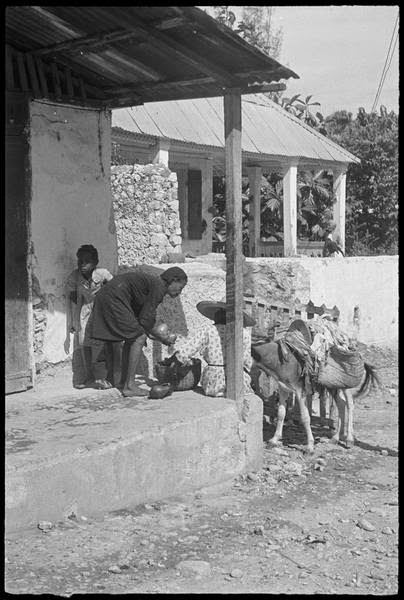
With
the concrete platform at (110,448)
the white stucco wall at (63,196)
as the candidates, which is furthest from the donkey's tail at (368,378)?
the white stucco wall at (63,196)

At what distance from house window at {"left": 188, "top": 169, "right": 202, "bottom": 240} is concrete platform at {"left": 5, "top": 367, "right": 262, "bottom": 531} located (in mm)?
11775

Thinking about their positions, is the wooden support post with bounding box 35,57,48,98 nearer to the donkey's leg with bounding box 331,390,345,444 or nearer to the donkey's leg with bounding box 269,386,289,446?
the donkey's leg with bounding box 269,386,289,446

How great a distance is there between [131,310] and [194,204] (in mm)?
12158

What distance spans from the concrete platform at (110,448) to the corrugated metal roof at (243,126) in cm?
920

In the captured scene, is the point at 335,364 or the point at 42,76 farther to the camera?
the point at 335,364

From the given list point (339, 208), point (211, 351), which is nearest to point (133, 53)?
point (211, 351)

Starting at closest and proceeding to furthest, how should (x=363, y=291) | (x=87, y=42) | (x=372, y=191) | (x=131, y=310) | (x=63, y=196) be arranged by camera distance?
(x=87, y=42), (x=131, y=310), (x=63, y=196), (x=363, y=291), (x=372, y=191)

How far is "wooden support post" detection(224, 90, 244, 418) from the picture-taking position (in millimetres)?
6809

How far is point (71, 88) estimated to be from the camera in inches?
305

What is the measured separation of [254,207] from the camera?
68.9ft

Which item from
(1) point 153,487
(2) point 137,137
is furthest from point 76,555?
(2) point 137,137

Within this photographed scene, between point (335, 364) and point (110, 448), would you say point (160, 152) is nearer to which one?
point (335, 364)

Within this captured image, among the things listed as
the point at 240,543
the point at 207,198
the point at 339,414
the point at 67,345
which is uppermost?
the point at 207,198

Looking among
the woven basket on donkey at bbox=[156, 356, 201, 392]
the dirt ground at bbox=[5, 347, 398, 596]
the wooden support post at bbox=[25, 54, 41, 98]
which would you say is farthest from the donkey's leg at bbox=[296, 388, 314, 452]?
the wooden support post at bbox=[25, 54, 41, 98]
